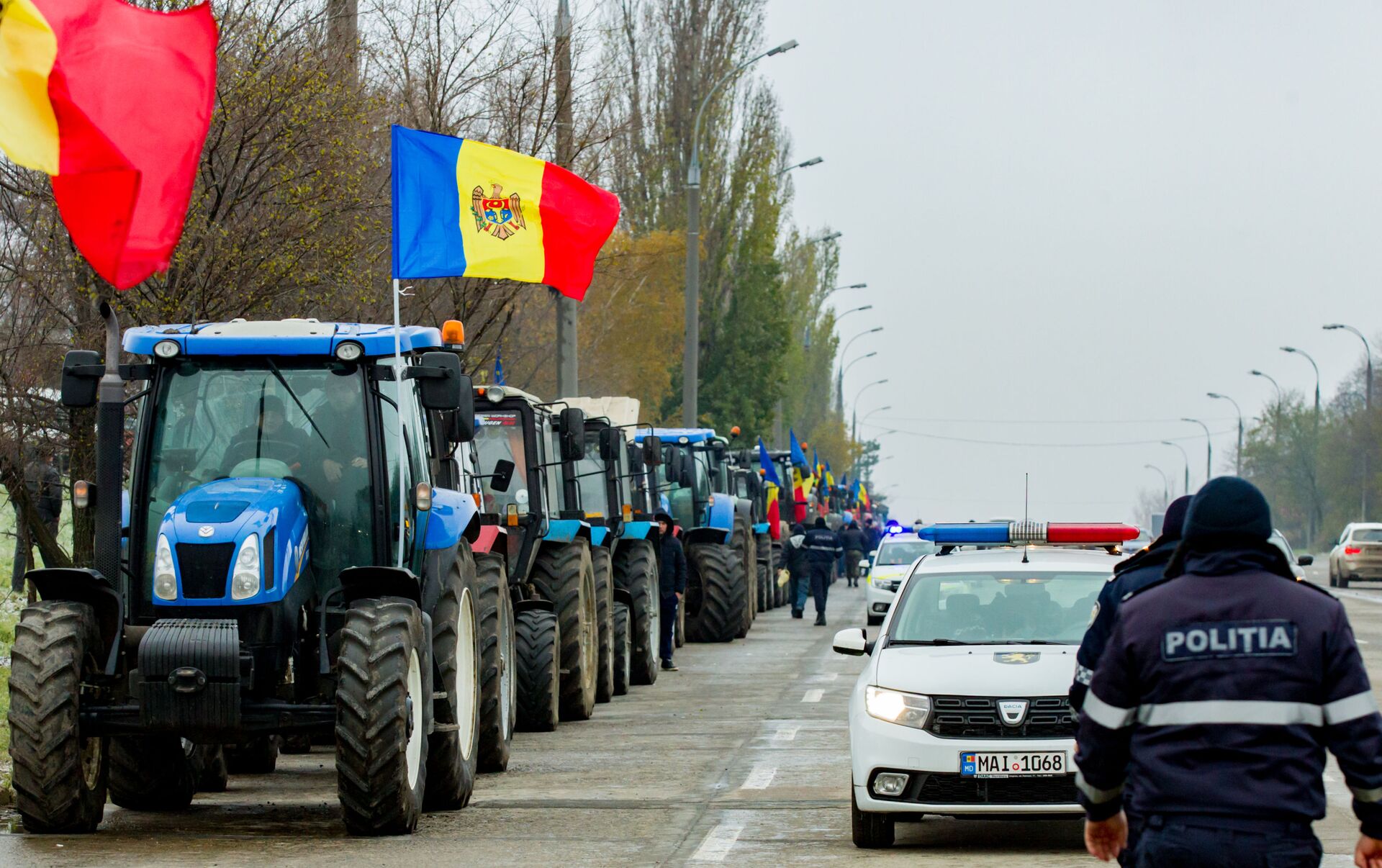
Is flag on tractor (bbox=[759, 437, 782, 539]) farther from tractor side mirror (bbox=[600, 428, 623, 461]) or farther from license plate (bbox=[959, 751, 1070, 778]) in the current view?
license plate (bbox=[959, 751, 1070, 778])

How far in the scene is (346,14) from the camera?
19.1m

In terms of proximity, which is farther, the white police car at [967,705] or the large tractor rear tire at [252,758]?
the large tractor rear tire at [252,758]

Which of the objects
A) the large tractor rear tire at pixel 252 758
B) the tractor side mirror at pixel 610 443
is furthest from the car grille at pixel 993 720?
the tractor side mirror at pixel 610 443

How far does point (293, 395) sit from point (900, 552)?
19.5 metres

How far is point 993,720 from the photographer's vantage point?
31.8 feet

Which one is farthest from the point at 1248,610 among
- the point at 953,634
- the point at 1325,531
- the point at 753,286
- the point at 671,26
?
the point at 1325,531

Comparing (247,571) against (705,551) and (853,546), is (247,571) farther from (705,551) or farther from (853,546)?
(853,546)

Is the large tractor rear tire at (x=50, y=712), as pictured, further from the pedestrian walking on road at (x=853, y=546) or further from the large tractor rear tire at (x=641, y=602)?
the pedestrian walking on road at (x=853, y=546)

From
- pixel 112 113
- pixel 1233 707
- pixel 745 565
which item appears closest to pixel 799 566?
pixel 745 565

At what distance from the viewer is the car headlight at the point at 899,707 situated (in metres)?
9.77

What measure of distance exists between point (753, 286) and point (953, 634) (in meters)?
42.9

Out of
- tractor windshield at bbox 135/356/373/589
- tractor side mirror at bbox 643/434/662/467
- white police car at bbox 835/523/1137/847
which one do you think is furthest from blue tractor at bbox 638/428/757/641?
white police car at bbox 835/523/1137/847

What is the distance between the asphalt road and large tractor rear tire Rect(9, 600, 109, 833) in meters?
0.19

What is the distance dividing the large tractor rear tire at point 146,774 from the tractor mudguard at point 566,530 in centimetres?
601
